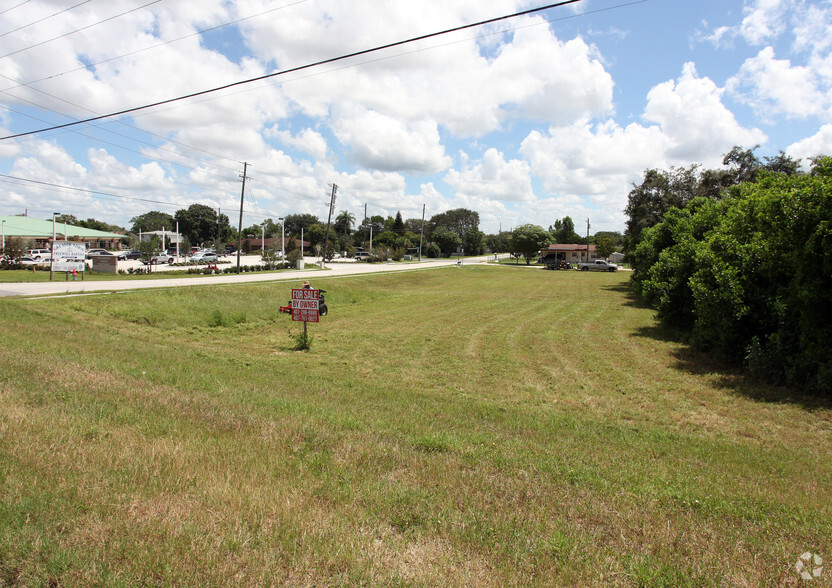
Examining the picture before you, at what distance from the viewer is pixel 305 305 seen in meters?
15.9

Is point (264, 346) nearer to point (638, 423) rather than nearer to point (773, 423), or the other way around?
point (638, 423)

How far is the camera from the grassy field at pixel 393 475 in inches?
119

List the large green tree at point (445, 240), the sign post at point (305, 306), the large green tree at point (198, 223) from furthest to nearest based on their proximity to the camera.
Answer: the large green tree at point (445, 240), the large green tree at point (198, 223), the sign post at point (305, 306)

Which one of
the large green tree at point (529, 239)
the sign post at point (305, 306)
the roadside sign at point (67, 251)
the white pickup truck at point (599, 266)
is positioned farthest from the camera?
the large green tree at point (529, 239)

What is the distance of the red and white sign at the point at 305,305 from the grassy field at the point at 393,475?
160 inches

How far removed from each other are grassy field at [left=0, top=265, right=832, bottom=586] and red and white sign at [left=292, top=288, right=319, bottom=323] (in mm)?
4073

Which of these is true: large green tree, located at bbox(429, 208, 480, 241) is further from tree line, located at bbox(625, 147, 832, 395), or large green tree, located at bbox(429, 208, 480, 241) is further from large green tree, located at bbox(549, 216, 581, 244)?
tree line, located at bbox(625, 147, 832, 395)

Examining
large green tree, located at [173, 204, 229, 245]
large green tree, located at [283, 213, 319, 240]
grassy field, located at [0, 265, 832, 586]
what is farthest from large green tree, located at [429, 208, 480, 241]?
grassy field, located at [0, 265, 832, 586]

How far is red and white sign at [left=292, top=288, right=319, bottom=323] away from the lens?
15711 millimetres

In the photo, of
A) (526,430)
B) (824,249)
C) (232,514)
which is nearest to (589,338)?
(824,249)

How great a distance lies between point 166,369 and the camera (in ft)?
31.1

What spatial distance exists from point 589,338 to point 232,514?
15.8 metres

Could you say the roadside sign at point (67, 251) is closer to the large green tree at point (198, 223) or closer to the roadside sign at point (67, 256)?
the roadside sign at point (67, 256)

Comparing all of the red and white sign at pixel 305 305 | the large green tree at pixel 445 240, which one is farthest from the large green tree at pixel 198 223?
the red and white sign at pixel 305 305
